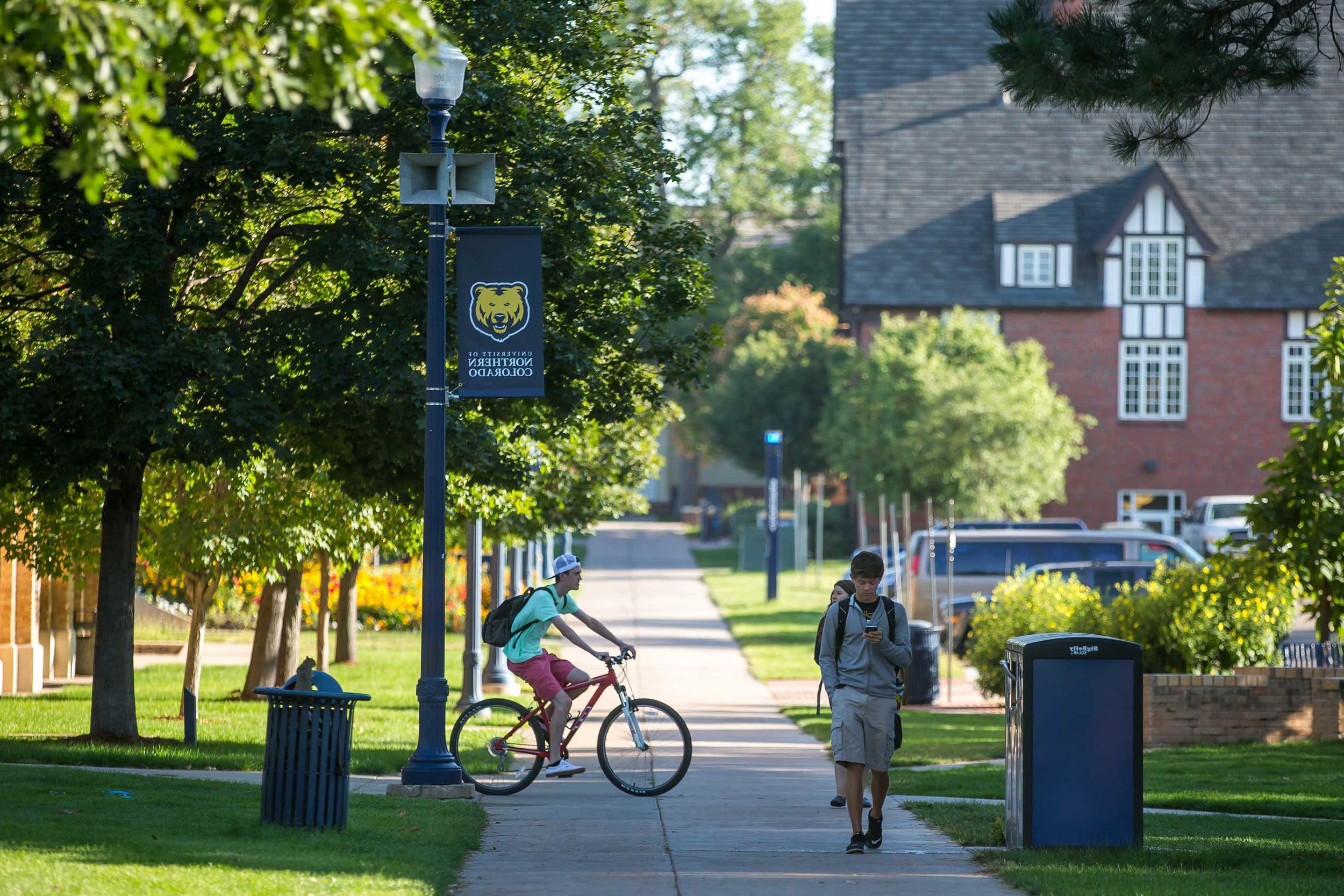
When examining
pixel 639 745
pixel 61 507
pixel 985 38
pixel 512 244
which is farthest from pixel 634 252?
pixel 985 38

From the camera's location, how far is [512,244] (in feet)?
37.1

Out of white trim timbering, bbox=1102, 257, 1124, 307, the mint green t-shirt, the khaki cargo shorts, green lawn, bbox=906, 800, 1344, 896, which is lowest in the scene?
green lawn, bbox=906, 800, 1344, 896

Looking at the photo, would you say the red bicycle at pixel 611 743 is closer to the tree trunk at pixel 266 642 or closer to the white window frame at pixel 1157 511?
the tree trunk at pixel 266 642

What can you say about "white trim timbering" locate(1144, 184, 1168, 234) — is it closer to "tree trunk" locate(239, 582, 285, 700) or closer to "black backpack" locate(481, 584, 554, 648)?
"tree trunk" locate(239, 582, 285, 700)

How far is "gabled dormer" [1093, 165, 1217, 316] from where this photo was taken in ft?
150

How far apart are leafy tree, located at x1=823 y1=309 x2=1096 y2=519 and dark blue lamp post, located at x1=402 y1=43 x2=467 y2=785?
2884cm

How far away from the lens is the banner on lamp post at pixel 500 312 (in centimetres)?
1117

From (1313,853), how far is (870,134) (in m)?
40.6

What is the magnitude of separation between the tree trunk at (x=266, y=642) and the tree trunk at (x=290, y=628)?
0.47 ft

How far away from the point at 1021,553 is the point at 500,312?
58.9ft

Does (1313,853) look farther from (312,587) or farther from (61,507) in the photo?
(312,587)

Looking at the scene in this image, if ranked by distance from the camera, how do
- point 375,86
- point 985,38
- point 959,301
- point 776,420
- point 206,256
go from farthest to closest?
point 776,420
point 985,38
point 959,301
point 206,256
point 375,86

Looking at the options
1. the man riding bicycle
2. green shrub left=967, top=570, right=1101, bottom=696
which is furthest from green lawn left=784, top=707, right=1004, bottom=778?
the man riding bicycle

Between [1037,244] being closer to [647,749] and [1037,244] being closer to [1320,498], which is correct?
[1320,498]
